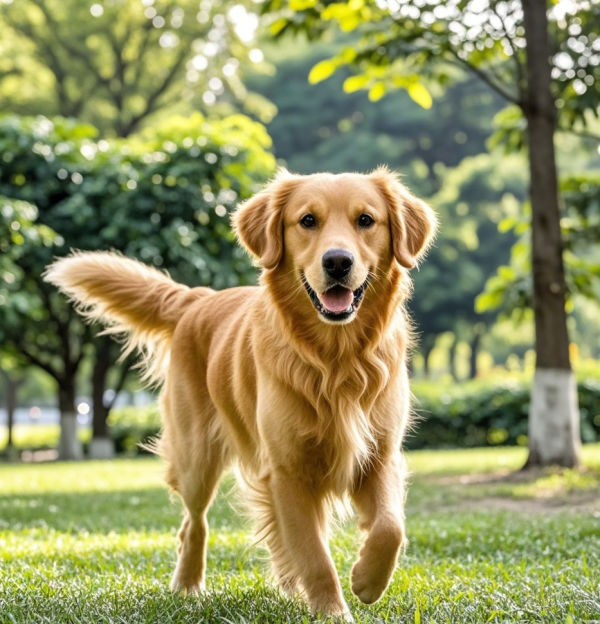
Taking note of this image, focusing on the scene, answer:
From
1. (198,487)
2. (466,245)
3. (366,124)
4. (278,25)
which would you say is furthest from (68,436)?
(366,124)

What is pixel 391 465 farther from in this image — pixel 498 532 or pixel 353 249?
pixel 498 532

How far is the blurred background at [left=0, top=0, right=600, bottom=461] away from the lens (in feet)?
34.0

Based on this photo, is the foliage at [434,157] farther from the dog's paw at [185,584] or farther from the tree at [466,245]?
the dog's paw at [185,584]

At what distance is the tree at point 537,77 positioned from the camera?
391 inches

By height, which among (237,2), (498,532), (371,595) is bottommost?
(498,532)

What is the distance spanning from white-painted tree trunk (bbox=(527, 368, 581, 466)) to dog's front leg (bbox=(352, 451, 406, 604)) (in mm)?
6636

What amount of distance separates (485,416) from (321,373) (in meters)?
15.0

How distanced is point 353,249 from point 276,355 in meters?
0.62

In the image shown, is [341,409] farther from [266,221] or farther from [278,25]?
[278,25]

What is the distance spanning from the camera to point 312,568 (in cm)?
358

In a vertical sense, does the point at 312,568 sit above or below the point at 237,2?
below

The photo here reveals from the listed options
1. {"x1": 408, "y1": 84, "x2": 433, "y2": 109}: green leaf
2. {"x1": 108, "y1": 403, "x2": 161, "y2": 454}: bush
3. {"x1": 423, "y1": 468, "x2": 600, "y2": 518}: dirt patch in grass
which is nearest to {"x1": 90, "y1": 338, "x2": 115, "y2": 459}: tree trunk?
{"x1": 108, "y1": 403, "x2": 161, "y2": 454}: bush

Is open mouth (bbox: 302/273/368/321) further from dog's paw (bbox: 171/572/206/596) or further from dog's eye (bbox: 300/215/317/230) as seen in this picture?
dog's paw (bbox: 171/572/206/596)

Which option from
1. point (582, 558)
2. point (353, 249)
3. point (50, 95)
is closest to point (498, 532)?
point (582, 558)
